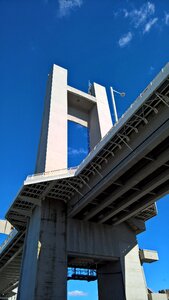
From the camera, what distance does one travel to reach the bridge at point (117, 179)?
64.2 feet

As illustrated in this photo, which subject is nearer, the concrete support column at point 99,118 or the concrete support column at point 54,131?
A: the concrete support column at point 54,131

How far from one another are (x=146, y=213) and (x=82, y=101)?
21.6 metres

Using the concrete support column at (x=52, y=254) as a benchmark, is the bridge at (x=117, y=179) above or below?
above

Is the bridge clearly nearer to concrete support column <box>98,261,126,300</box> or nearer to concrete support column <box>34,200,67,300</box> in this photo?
concrete support column <box>34,200,67,300</box>

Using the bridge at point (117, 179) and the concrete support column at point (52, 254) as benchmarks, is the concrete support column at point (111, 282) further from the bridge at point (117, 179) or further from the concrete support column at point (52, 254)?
the concrete support column at point (52, 254)

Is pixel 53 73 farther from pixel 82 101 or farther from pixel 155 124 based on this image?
pixel 155 124

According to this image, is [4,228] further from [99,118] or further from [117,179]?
[117,179]

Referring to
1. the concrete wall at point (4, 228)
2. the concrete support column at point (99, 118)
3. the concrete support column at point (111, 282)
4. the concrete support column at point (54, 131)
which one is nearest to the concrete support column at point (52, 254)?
the concrete support column at point (54, 131)

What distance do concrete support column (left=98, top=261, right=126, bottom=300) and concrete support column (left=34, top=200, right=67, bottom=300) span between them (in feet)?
24.7

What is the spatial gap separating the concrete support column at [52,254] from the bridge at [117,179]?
0.72 meters

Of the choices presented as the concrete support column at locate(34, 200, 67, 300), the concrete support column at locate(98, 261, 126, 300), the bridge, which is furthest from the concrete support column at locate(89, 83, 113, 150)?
the concrete support column at locate(98, 261, 126, 300)

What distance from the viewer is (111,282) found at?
3127cm

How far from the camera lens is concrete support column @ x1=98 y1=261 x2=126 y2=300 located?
29.8m

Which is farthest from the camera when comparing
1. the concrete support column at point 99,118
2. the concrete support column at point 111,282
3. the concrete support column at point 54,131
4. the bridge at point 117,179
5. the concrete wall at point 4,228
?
the concrete wall at point 4,228
